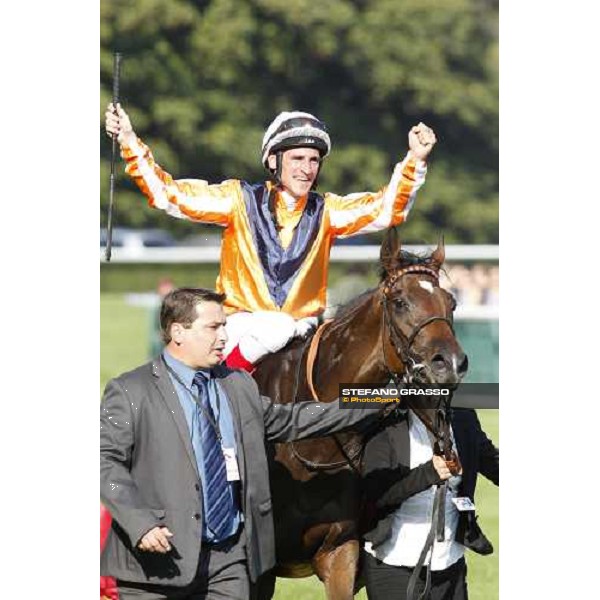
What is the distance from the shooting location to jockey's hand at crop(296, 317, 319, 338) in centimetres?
597

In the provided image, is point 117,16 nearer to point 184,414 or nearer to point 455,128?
point 455,128

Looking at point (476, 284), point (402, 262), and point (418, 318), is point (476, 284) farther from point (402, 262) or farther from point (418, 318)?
point (418, 318)

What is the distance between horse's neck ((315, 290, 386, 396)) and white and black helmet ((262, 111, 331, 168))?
0.71 meters

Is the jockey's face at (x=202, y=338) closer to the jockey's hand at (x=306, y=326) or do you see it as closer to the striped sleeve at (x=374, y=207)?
the jockey's hand at (x=306, y=326)

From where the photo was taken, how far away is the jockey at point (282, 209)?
605 cm

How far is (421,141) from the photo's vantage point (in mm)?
6027

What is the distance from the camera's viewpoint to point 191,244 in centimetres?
684

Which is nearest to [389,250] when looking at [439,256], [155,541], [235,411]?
[439,256]

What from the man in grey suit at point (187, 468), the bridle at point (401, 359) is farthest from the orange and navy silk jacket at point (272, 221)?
the man in grey suit at point (187, 468)

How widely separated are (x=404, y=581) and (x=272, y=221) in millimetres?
1537

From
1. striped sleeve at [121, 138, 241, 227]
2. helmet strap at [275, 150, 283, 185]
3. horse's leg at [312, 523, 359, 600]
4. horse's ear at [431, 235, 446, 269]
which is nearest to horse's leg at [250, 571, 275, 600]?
horse's leg at [312, 523, 359, 600]

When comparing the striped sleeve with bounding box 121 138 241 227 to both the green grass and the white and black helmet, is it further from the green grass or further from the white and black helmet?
the green grass

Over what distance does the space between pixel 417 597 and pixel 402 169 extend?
1.70m
